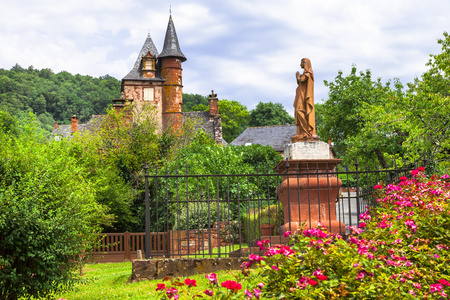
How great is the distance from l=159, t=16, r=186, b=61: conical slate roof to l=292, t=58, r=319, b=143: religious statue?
33.7 m

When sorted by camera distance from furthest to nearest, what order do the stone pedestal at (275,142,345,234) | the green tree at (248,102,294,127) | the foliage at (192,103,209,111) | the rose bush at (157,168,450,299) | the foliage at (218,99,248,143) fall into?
the foliage at (192,103,209,111) → the foliage at (218,99,248,143) → the green tree at (248,102,294,127) → the stone pedestal at (275,142,345,234) → the rose bush at (157,168,450,299)

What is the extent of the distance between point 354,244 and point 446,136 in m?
13.0

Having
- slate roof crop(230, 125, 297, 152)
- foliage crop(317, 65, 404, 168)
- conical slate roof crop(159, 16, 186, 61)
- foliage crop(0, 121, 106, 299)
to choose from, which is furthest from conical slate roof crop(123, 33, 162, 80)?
foliage crop(0, 121, 106, 299)

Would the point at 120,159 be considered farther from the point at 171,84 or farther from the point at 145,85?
the point at 171,84

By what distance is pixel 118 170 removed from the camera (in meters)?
28.2

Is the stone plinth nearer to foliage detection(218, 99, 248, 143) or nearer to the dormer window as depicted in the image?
the dormer window

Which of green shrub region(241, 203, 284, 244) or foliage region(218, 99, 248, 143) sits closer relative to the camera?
green shrub region(241, 203, 284, 244)

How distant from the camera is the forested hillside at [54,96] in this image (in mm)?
79188

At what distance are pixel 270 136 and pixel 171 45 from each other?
1549 centimetres

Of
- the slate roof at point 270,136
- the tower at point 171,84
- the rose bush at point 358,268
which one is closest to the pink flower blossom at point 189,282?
the rose bush at point 358,268

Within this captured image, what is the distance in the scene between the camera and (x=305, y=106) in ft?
32.4

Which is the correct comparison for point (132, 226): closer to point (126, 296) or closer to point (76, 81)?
point (126, 296)

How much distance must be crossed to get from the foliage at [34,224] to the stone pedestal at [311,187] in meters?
4.01

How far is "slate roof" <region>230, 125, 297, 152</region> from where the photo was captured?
163 feet
